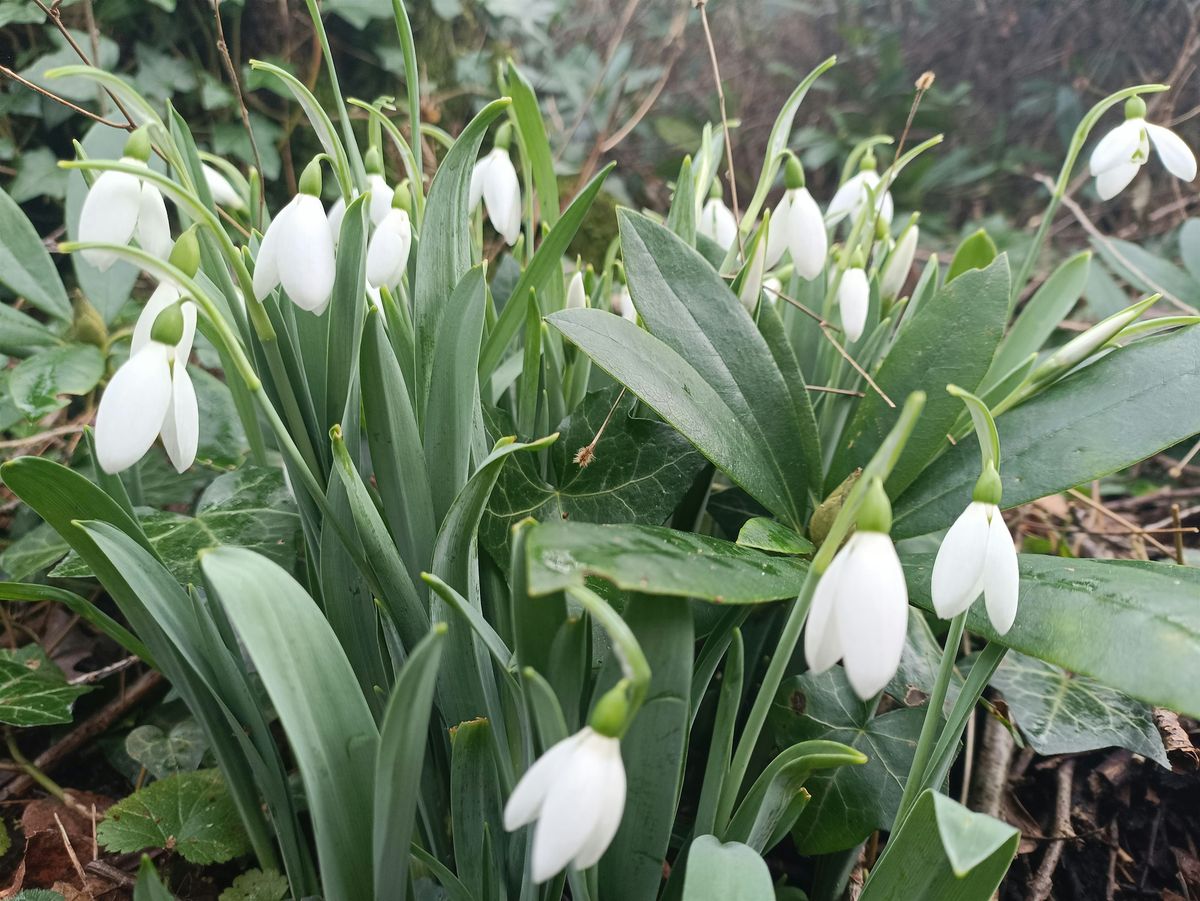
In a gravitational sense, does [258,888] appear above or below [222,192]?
below

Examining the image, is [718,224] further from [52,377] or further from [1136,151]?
[52,377]

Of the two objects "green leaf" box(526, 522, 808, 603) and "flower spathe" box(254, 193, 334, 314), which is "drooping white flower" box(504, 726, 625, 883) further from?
"flower spathe" box(254, 193, 334, 314)

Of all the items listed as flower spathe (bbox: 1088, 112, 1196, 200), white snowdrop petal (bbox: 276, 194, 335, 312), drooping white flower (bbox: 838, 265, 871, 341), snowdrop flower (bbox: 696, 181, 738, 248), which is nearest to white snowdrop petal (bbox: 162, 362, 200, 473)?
white snowdrop petal (bbox: 276, 194, 335, 312)

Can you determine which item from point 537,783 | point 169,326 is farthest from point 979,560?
point 169,326

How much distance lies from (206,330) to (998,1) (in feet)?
11.3

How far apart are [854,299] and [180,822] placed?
0.96 meters

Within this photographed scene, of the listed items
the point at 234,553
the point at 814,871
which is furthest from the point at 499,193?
the point at 814,871

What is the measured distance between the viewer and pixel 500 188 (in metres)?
0.97

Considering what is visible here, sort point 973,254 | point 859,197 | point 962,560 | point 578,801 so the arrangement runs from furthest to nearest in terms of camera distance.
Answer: point 859,197 < point 973,254 < point 962,560 < point 578,801

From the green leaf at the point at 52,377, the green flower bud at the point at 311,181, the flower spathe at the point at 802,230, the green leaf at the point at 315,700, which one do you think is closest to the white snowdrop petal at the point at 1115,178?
the flower spathe at the point at 802,230

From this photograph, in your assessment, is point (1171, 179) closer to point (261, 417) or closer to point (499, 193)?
point (499, 193)

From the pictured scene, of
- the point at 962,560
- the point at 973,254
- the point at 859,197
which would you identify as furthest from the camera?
the point at 859,197

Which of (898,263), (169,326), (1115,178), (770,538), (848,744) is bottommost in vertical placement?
(848,744)

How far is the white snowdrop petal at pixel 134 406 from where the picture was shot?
0.55m
